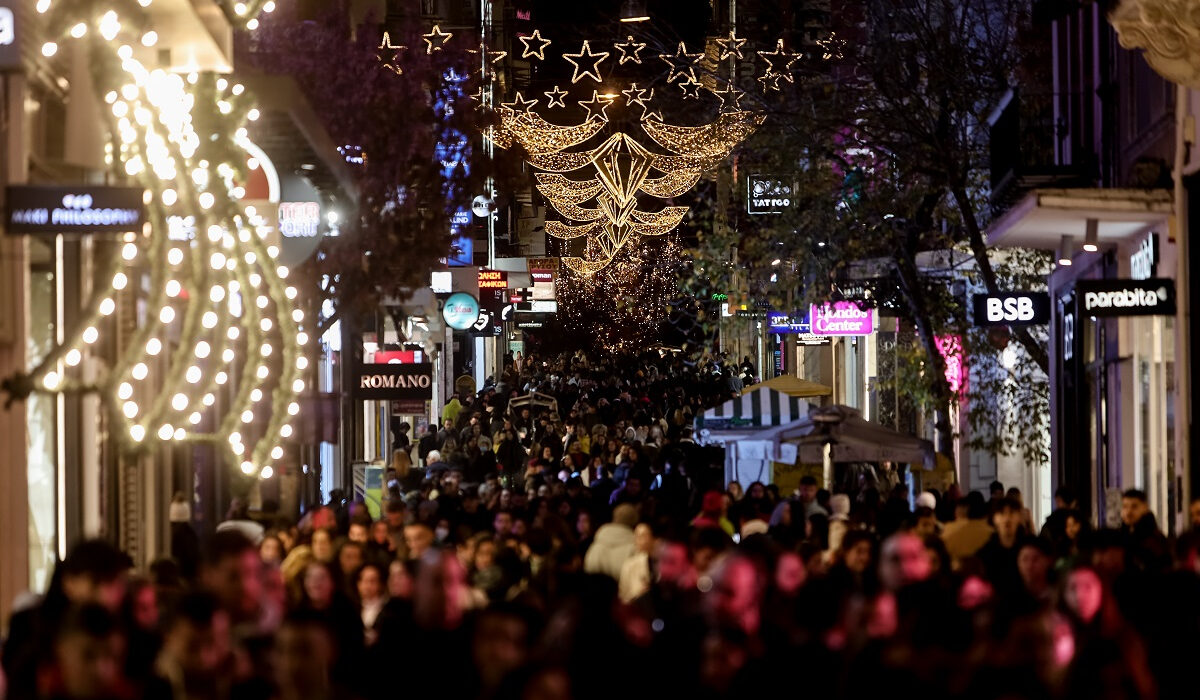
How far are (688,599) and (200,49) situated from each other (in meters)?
8.82

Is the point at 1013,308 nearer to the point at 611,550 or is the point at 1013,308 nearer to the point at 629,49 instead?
the point at 629,49

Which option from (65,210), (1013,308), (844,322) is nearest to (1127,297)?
(1013,308)

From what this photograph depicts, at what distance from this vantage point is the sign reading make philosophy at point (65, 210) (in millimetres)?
13055

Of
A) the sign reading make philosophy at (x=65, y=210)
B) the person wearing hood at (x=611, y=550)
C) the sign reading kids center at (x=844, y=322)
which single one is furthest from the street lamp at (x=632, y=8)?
the sign reading make philosophy at (x=65, y=210)

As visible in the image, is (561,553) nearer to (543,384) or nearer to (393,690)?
(393,690)

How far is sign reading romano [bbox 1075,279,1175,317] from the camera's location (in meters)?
19.0

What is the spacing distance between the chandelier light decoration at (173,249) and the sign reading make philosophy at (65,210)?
0.97 meters

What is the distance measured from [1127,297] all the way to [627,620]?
1160 centimetres

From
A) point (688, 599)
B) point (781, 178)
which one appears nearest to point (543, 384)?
point (781, 178)

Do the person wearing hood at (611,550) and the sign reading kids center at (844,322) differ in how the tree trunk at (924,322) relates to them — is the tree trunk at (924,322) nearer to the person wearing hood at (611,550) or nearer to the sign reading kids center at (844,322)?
the sign reading kids center at (844,322)

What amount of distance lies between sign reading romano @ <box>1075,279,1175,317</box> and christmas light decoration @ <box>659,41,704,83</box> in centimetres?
1017

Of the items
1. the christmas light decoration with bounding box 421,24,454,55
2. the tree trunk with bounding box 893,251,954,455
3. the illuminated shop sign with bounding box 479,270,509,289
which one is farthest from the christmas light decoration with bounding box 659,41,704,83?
the illuminated shop sign with bounding box 479,270,509,289

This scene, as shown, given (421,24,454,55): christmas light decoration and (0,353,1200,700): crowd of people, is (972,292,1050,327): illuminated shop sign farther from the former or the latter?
(0,353,1200,700): crowd of people

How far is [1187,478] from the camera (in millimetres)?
19016
